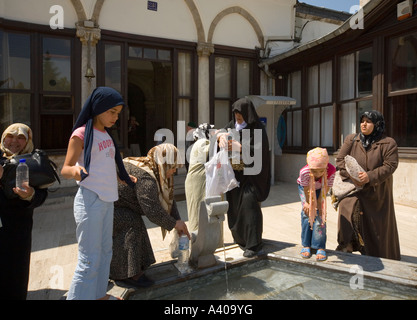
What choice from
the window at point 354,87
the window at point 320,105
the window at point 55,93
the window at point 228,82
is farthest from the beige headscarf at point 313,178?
the window at point 228,82

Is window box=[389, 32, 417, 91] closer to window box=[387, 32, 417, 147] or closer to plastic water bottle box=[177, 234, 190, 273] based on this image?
window box=[387, 32, 417, 147]

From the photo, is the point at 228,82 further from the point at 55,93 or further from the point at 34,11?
the point at 34,11

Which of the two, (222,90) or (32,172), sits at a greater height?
(222,90)

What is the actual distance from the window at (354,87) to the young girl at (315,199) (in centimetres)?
448

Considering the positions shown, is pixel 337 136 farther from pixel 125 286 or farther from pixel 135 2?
pixel 125 286

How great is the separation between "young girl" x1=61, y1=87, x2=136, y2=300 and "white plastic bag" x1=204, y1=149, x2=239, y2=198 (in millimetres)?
1291

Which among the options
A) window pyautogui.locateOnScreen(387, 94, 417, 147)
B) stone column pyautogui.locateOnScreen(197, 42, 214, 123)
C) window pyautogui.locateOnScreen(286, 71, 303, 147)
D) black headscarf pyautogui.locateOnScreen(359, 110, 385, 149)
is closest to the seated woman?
black headscarf pyautogui.locateOnScreen(359, 110, 385, 149)

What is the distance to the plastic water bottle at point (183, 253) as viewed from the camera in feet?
9.41

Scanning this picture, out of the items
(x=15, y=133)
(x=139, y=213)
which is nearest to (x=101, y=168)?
(x=139, y=213)

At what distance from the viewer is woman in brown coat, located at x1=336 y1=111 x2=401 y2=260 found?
3.04m

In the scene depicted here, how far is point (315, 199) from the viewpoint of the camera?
3043mm

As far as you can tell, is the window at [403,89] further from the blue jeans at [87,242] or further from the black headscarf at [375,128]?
the blue jeans at [87,242]

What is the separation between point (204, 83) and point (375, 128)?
5.78 meters

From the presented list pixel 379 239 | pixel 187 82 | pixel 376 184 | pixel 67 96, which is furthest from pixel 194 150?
pixel 187 82
